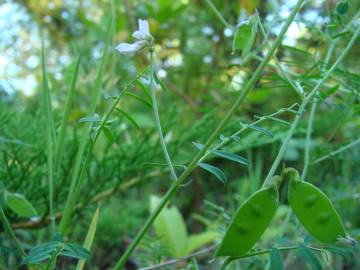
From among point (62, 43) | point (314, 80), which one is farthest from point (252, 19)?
point (62, 43)

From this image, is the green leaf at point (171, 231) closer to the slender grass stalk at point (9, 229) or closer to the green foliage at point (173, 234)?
the green foliage at point (173, 234)

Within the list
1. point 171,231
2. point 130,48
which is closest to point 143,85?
point 130,48

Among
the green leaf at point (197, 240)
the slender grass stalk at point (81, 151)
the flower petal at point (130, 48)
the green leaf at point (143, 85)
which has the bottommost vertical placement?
the green leaf at point (197, 240)

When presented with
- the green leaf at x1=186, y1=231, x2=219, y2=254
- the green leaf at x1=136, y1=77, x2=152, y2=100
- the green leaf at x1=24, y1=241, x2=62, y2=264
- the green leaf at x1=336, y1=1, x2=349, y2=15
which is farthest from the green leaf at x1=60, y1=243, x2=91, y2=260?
the green leaf at x1=186, y1=231, x2=219, y2=254

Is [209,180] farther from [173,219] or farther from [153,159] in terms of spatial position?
[153,159]

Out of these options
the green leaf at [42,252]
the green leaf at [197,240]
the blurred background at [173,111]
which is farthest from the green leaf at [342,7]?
the green leaf at [197,240]

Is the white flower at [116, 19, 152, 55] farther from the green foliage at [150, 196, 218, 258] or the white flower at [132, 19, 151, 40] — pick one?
the green foliage at [150, 196, 218, 258]

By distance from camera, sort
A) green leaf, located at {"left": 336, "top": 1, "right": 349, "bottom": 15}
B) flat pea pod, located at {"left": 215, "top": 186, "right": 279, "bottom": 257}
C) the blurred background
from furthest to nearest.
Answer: the blurred background < green leaf, located at {"left": 336, "top": 1, "right": 349, "bottom": 15} < flat pea pod, located at {"left": 215, "top": 186, "right": 279, "bottom": 257}
